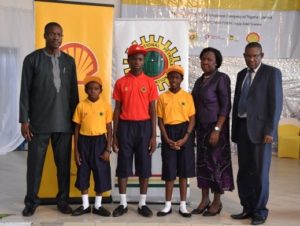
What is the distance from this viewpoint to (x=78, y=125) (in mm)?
3354

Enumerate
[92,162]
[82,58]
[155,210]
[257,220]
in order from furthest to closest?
[82,58], [155,210], [92,162], [257,220]

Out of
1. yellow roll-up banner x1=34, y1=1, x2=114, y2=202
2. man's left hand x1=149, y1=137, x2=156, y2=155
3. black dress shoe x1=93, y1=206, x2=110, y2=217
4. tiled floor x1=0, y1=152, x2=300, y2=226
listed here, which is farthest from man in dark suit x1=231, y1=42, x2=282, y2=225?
yellow roll-up banner x1=34, y1=1, x2=114, y2=202

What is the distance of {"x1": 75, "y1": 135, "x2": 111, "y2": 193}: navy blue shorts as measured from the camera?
11.0ft

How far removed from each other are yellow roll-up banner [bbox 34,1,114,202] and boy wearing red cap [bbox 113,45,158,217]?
451 mm

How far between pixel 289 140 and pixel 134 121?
4.12 metres

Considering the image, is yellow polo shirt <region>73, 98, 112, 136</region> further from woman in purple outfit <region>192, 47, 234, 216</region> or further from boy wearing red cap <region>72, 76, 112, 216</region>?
woman in purple outfit <region>192, 47, 234, 216</region>

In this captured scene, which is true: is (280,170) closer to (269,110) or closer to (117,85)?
(269,110)

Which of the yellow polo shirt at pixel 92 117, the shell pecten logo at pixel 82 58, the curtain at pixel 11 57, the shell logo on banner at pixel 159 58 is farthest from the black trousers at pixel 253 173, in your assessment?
the curtain at pixel 11 57

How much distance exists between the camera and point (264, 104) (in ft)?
10.4

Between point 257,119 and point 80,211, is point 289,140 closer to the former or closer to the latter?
point 257,119

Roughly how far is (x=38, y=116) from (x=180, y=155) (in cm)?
117

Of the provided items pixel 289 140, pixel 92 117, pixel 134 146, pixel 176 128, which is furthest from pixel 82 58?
pixel 289 140

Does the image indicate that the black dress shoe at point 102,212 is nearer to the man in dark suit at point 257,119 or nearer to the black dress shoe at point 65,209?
the black dress shoe at point 65,209

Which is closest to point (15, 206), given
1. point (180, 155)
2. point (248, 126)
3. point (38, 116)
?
point (38, 116)
